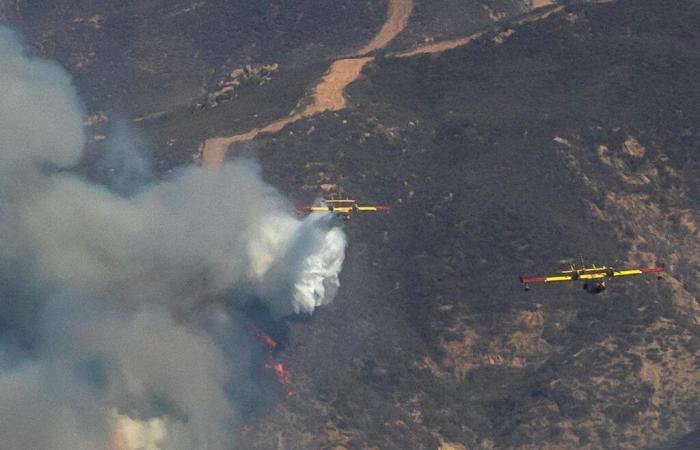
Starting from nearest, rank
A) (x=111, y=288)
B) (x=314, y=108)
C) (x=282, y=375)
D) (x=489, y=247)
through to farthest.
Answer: (x=111, y=288) → (x=282, y=375) → (x=489, y=247) → (x=314, y=108)

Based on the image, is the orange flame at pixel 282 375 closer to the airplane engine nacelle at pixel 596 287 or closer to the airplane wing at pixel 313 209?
the airplane wing at pixel 313 209

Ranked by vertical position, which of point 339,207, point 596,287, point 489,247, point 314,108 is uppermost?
point 596,287

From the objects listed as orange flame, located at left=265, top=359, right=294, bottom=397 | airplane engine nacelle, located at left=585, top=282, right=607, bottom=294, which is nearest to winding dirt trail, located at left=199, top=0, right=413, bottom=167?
orange flame, located at left=265, top=359, right=294, bottom=397

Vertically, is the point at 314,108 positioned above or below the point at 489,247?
above

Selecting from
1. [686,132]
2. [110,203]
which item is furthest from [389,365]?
[686,132]

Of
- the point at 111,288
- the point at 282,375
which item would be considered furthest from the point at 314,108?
the point at 111,288

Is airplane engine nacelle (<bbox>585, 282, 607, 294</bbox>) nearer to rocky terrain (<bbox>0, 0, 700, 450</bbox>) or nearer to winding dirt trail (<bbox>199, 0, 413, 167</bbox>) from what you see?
rocky terrain (<bbox>0, 0, 700, 450</bbox>)

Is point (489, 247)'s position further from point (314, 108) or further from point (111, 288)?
point (111, 288)
